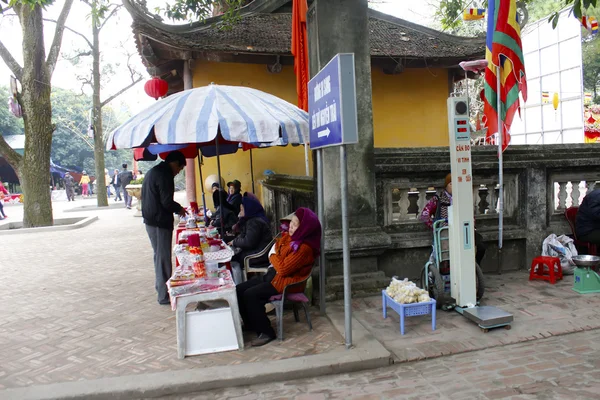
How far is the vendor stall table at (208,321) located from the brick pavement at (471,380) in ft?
1.77

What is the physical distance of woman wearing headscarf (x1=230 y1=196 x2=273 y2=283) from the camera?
5125 mm

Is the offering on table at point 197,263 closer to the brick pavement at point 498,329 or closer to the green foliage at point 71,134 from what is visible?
the brick pavement at point 498,329

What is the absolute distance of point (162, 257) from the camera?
5.17 meters

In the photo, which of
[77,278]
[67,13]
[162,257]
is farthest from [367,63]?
[67,13]

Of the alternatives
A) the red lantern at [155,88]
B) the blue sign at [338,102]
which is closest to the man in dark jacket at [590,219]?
the blue sign at [338,102]

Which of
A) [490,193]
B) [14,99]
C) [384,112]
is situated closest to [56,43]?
[14,99]

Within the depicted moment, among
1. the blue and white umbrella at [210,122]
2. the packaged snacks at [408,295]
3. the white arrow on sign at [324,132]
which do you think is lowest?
the packaged snacks at [408,295]

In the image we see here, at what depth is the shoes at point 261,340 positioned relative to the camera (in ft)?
12.8

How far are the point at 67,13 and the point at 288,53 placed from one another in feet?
27.4

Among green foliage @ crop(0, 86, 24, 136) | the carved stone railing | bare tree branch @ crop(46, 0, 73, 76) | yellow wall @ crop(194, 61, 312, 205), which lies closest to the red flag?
the carved stone railing

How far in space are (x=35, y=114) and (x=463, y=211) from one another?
1173 cm

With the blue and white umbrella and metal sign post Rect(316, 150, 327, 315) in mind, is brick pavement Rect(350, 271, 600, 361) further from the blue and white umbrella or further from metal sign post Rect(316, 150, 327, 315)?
the blue and white umbrella

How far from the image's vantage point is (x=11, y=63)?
1186 cm

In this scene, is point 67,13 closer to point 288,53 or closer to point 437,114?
point 288,53
